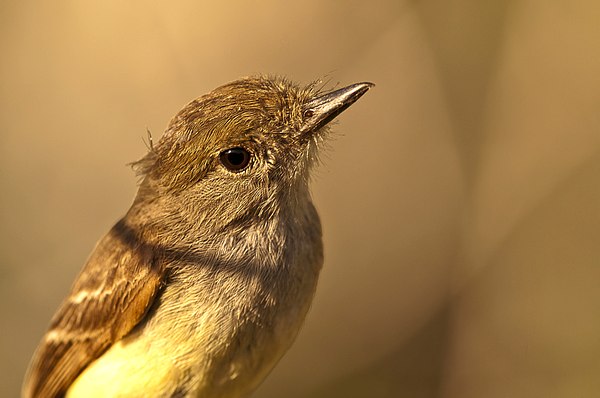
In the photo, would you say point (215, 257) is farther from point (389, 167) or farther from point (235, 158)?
point (389, 167)

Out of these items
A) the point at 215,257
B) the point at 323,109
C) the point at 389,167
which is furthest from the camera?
the point at 389,167

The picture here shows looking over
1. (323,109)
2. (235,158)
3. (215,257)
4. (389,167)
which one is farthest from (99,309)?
(389,167)

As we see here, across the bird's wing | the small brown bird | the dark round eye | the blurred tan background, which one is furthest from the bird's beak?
the blurred tan background

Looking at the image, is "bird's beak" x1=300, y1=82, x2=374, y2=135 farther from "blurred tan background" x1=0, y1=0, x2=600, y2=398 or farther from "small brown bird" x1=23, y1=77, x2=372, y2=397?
"blurred tan background" x1=0, y1=0, x2=600, y2=398

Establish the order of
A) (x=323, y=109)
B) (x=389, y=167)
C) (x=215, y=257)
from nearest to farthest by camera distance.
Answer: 1. (x=215, y=257)
2. (x=323, y=109)
3. (x=389, y=167)

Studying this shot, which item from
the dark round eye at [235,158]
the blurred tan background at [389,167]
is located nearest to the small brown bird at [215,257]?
the dark round eye at [235,158]

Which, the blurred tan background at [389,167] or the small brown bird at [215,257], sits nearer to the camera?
the small brown bird at [215,257]

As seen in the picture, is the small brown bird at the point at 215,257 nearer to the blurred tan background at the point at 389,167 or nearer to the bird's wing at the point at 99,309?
the bird's wing at the point at 99,309
